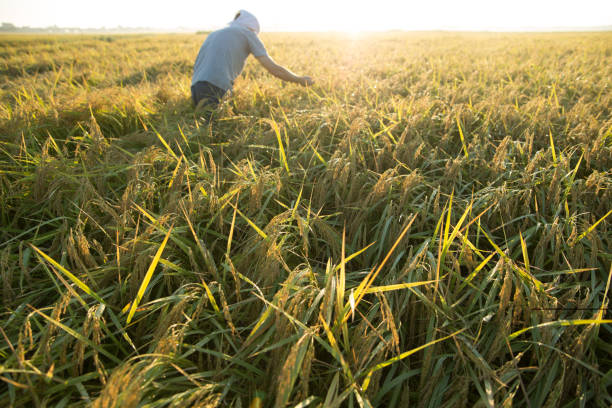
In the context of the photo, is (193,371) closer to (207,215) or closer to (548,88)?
(207,215)

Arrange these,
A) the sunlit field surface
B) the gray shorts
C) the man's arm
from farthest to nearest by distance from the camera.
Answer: the man's arm → the gray shorts → the sunlit field surface

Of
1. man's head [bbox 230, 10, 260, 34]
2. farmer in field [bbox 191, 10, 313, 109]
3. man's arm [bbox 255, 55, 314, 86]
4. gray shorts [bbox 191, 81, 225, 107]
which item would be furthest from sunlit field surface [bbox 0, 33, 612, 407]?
man's head [bbox 230, 10, 260, 34]

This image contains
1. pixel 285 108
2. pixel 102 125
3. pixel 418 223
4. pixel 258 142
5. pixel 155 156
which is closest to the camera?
pixel 418 223

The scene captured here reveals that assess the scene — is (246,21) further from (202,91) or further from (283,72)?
(202,91)

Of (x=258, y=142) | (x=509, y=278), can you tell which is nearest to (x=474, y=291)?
(x=509, y=278)

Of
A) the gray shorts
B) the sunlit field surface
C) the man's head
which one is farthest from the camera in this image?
the man's head

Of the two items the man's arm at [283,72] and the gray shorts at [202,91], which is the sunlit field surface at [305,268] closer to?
the gray shorts at [202,91]

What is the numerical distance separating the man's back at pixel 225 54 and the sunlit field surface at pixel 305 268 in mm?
859

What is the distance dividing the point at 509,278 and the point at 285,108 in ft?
7.91

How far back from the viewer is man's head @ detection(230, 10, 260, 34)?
351 centimetres

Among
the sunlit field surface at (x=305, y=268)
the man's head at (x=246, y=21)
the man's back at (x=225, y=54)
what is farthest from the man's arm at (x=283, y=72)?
the sunlit field surface at (x=305, y=268)

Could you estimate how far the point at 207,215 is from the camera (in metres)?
1.37

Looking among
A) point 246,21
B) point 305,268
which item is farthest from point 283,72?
point 305,268

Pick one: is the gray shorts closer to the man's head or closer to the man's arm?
the man's arm
